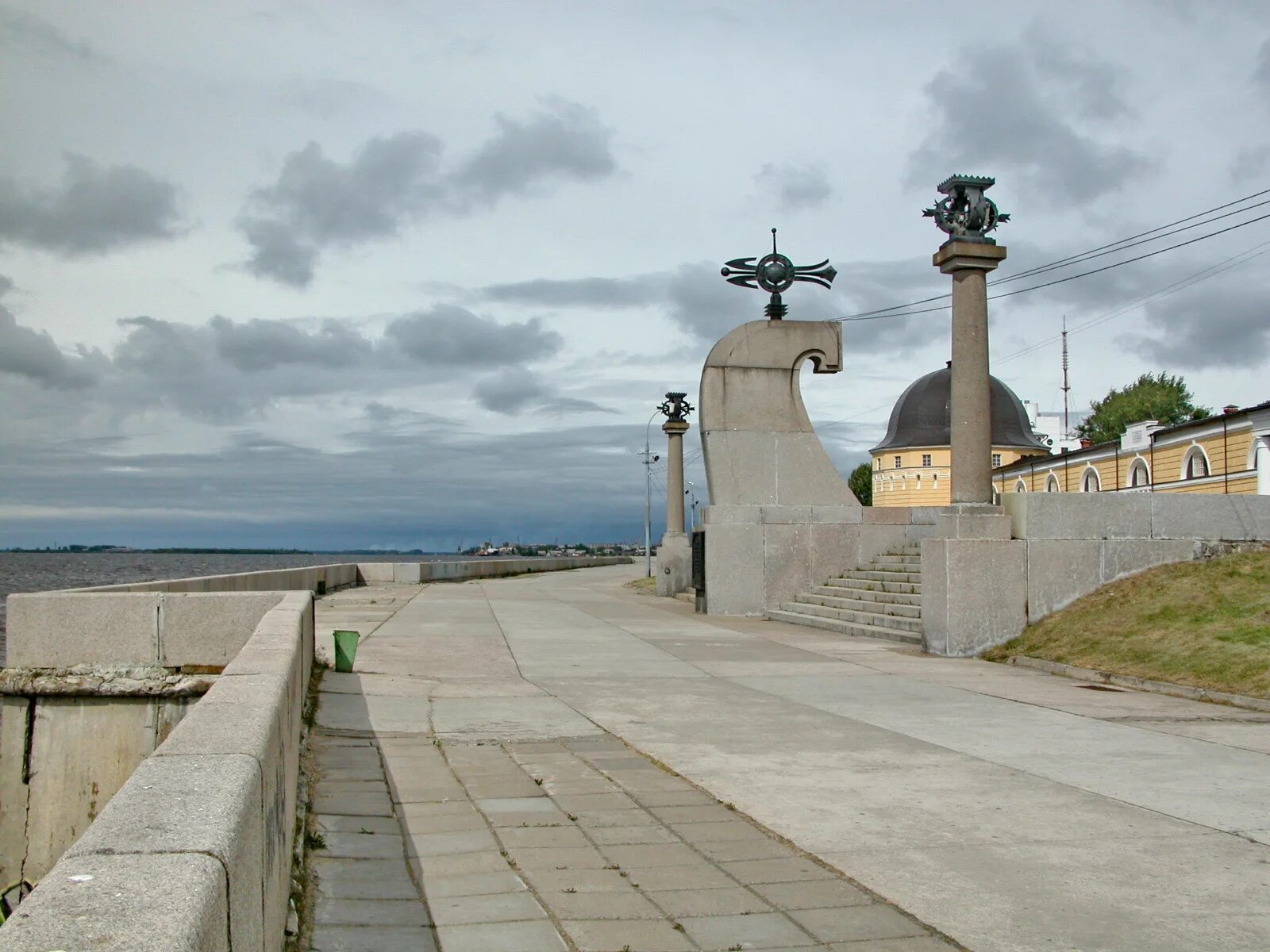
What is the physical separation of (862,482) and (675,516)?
82.4 meters

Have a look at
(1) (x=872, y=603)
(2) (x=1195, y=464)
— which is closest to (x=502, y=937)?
(1) (x=872, y=603)

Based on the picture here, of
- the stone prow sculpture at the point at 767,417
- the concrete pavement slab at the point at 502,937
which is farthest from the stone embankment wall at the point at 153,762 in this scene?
the stone prow sculpture at the point at 767,417

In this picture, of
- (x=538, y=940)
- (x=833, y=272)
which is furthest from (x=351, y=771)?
(x=833, y=272)

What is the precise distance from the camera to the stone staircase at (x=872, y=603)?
710 inches

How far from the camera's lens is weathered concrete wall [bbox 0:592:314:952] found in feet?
6.29

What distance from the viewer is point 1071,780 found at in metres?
7.34

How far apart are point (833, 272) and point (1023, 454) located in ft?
185

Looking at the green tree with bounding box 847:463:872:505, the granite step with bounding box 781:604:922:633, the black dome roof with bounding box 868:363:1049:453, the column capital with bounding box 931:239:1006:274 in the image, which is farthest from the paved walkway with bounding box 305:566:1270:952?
the green tree with bounding box 847:463:872:505

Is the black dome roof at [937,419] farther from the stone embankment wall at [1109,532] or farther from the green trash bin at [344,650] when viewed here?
the green trash bin at [344,650]

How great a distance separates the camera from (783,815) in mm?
6359

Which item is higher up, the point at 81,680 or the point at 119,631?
the point at 119,631

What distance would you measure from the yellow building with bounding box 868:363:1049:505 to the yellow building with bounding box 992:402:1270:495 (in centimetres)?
1991

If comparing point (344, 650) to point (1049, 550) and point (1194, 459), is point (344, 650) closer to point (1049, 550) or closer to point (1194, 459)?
point (1049, 550)

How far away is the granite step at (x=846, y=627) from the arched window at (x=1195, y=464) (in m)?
25.4
